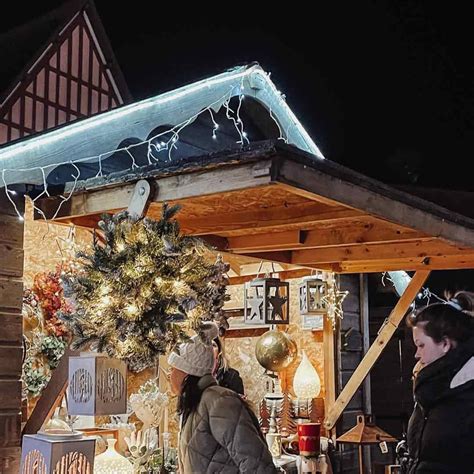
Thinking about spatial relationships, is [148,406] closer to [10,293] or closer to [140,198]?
[10,293]

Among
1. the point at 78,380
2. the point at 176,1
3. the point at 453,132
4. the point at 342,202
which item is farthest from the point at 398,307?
the point at 453,132

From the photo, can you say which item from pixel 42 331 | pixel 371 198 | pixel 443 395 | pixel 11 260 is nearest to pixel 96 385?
pixel 11 260

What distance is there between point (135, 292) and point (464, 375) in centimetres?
156

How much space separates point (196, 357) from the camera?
3.92m

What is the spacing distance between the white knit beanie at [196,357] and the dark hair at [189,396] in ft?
0.13

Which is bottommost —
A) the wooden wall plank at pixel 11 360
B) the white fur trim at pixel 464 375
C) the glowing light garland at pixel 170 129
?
the white fur trim at pixel 464 375

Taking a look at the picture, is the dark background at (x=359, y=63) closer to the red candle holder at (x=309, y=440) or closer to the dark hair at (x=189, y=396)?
the red candle holder at (x=309, y=440)

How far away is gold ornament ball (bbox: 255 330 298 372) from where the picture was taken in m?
7.52

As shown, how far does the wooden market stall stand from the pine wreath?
0.31 metres

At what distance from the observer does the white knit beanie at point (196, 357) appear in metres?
3.91

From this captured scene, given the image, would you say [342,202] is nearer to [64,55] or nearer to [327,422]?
[327,422]

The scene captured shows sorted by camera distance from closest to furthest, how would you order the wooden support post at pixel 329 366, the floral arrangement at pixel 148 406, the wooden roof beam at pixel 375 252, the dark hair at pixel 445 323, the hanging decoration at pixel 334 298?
the dark hair at pixel 445 323
the floral arrangement at pixel 148 406
the wooden roof beam at pixel 375 252
the hanging decoration at pixel 334 298
the wooden support post at pixel 329 366

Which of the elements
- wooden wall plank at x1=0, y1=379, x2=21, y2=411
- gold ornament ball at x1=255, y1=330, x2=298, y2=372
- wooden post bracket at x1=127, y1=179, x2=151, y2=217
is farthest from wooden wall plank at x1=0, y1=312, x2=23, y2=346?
gold ornament ball at x1=255, y1=330, x2=298, y2=372

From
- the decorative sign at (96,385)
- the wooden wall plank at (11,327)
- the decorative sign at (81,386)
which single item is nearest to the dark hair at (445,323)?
the decorative sign at (96,385)
